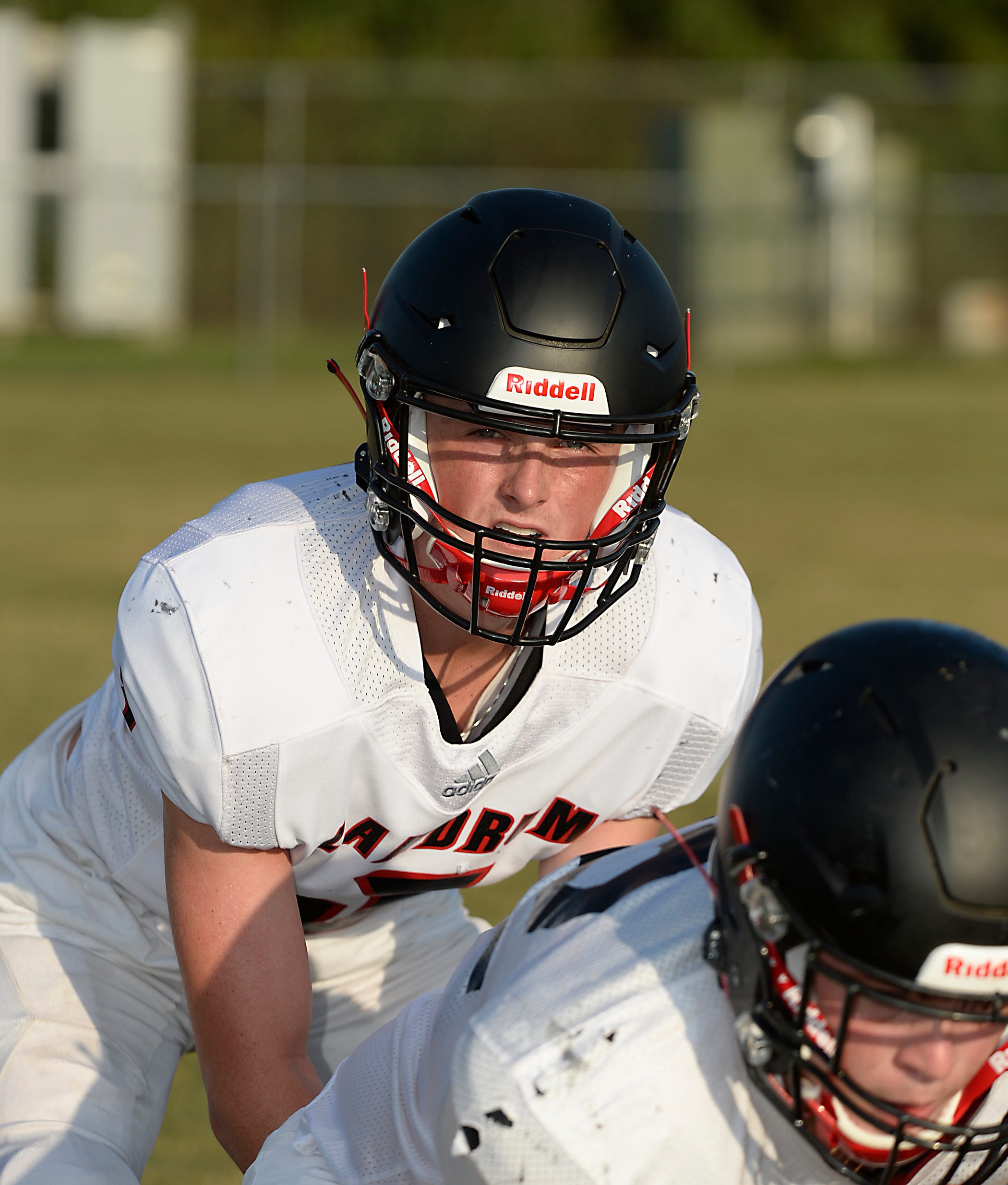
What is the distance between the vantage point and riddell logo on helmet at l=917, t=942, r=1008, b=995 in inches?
56.8

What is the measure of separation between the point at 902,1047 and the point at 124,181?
17.6m

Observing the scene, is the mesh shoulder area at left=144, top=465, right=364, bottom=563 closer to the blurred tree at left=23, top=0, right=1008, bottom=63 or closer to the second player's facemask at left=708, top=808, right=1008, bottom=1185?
the second player's facemask at left=708, top=808, right=1008, bottom=1185

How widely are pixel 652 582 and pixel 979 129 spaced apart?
18.4 meters

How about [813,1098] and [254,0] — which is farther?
[254,0]

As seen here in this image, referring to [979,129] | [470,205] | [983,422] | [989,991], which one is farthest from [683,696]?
[979,129]

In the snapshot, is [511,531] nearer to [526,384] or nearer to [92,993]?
[526,384]

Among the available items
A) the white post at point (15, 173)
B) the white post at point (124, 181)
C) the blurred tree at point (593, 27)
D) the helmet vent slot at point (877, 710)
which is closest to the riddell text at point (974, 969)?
the helmet vent slot at point (877, 710)

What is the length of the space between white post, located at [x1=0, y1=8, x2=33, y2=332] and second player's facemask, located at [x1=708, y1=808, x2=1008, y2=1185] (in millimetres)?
17719

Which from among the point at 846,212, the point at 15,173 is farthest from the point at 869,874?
the point at 15,173

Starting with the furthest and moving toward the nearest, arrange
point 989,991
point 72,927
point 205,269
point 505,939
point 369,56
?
point 369,56, point 205,269, point 72,927, point 505,939, point 989,991

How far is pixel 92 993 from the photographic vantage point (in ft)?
8.20

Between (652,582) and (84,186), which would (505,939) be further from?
(84,186)

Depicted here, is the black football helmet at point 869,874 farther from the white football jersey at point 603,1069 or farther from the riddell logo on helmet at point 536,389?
the riddell logo on helmet at point 536,389

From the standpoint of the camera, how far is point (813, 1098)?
60.9 inches
